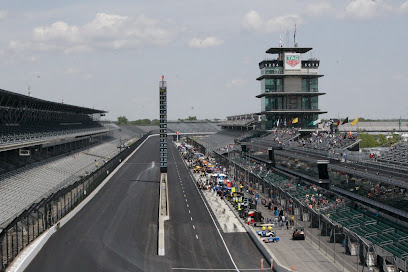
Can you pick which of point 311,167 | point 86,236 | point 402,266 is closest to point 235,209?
point 311,167

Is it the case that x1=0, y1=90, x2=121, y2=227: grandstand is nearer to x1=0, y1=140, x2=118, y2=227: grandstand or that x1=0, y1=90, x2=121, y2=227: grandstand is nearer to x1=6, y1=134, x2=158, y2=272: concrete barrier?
x1=0, y1=140, x2=118, y2=227: grandstand

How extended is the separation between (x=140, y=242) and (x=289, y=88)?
68381 mm

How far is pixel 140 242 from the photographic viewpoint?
129 feet

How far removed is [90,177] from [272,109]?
4878 cm

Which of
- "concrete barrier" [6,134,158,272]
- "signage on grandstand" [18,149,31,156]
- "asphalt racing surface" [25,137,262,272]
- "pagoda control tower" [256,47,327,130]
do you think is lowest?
"asphalt racing surface" [25,137,262,272]

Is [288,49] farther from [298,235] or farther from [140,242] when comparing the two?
[140,242]

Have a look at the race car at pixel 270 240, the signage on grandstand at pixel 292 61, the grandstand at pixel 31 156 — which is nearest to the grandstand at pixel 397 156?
the race car at pixel 270 240

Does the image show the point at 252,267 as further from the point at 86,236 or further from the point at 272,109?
the point at 272,109

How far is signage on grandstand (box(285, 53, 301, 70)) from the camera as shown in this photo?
9975cm

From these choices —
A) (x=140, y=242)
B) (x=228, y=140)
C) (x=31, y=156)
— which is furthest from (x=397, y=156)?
(x=228, y=140)

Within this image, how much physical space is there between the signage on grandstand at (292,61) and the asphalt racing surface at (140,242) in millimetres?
48246

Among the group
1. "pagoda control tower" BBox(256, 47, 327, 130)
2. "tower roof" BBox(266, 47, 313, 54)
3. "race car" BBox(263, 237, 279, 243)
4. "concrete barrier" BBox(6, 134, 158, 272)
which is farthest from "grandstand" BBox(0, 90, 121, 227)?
"tower roof" BBox(266, 47, 313, 54)

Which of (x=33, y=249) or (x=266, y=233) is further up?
(x=33, y=249)

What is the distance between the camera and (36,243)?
118 feet
